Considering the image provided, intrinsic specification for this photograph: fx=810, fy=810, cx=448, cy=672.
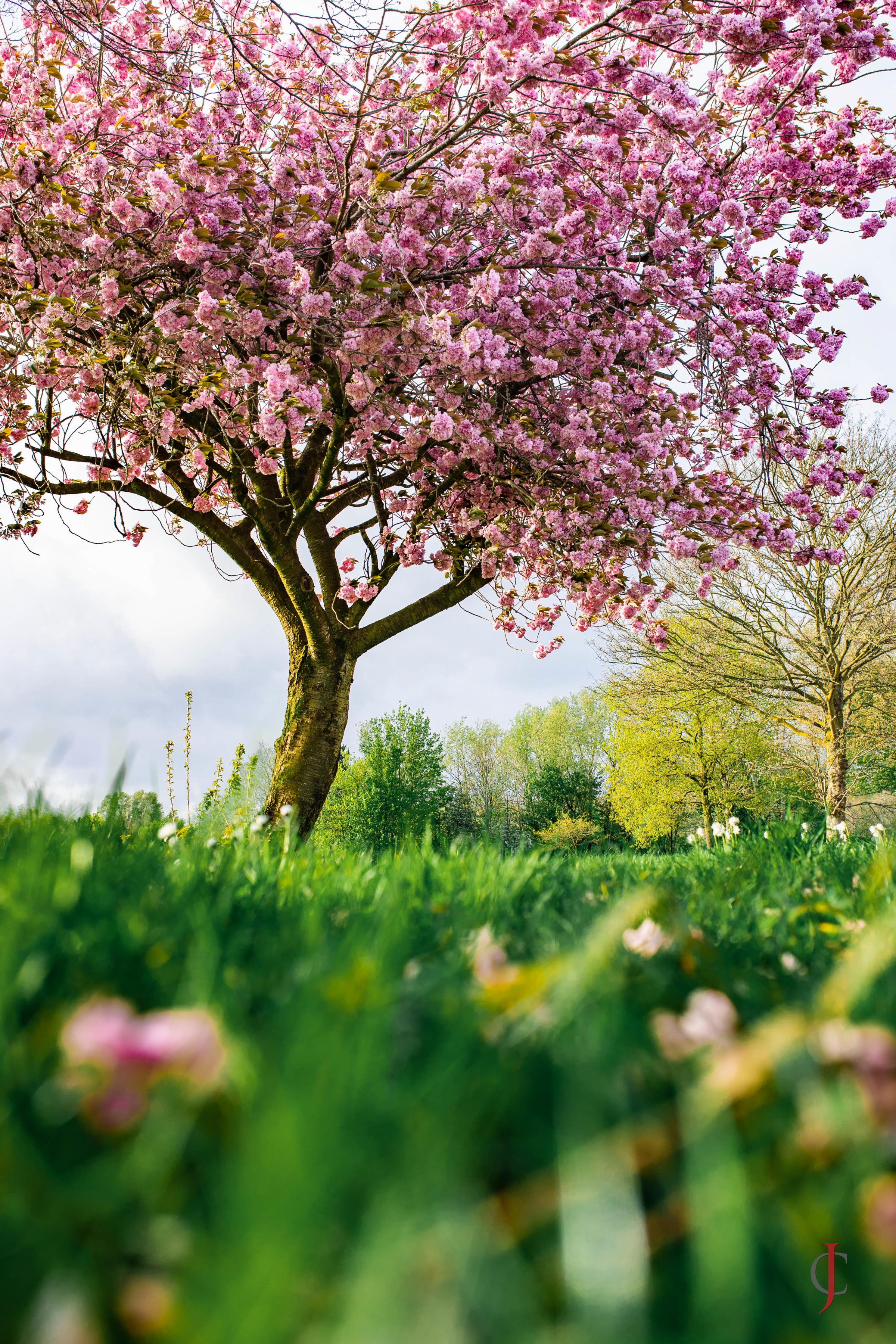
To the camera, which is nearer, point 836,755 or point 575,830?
point 836,755

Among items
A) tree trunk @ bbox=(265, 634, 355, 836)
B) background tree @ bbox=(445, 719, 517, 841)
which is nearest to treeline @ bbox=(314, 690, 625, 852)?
background tree @ bbox=(445, 719, 517, 841)

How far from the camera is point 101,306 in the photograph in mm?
6184

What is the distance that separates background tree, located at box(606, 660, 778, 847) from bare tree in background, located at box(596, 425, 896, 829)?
8.50 feet

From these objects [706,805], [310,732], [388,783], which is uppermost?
[388,783]

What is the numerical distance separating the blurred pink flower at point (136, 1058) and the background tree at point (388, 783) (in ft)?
98.3

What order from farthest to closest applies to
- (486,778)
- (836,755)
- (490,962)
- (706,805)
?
1. (486,778)
2. (706,805)
3. (836,755)
4. (490,962)

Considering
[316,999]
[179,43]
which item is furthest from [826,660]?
[316,999]

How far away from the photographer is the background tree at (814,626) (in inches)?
691

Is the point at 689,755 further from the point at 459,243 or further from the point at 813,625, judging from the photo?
the point at 459,243

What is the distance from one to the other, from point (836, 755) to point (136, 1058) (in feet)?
60.2

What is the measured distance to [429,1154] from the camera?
75cm

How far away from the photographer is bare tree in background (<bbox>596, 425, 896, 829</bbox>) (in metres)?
17.5

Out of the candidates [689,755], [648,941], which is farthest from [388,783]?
[648,941]

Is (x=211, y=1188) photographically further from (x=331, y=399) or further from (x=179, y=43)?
(x=179, y=43)
